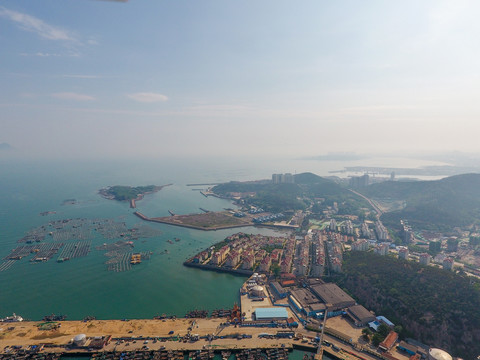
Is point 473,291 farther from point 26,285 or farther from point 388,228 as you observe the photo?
point 26,285

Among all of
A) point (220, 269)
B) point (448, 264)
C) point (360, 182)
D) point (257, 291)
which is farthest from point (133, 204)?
point (360, 182)

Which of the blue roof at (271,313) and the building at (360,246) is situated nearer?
the blue roof at (271,313)

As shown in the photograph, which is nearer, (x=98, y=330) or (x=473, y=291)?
(x=98, y=330)

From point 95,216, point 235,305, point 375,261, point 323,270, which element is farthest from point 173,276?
point 95,216

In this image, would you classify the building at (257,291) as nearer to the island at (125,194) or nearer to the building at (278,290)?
the building at (278,290)

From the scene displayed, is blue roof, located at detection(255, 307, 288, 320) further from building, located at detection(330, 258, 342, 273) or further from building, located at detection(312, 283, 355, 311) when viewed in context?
building, located at detection(330, 258, 342, 273)

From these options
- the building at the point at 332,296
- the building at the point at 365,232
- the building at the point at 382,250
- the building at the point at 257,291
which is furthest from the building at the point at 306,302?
the building at the point at 365,232
